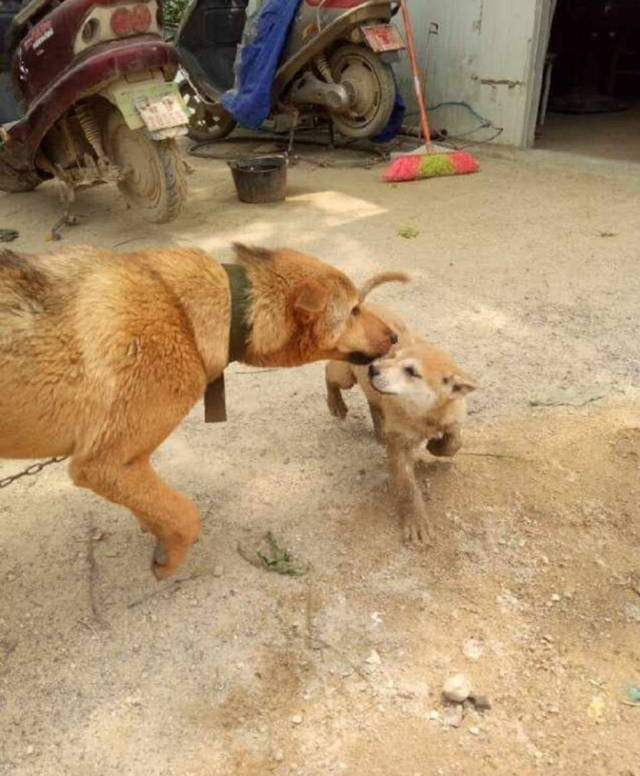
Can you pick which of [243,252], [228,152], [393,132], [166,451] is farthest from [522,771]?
[228,152]

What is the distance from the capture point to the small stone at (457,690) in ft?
7.54

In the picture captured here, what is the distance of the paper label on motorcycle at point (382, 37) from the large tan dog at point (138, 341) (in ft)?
20.6

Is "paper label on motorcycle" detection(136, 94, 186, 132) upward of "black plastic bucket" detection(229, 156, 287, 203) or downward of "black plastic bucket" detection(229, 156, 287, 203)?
upward

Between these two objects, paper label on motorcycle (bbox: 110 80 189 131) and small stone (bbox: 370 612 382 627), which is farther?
paper label on motorcycle (bbox: 110 80 189 131)

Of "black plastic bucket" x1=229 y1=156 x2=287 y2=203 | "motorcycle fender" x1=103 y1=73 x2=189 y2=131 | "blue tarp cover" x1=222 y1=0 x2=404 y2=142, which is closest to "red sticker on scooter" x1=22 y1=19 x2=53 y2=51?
"motorcycle fender" x1=103 y1=73 x2=189 y2=131

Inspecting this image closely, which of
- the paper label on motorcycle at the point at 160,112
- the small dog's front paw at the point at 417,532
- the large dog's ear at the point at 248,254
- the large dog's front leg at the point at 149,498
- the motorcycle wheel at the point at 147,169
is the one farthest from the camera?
the motorcycle wheel at the point at 147,169

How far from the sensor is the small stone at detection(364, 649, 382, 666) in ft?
8.14

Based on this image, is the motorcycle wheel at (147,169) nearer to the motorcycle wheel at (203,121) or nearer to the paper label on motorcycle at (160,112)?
the paper label on motorcycle at (160,112)

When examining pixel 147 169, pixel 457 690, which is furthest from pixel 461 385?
pixel 147 169

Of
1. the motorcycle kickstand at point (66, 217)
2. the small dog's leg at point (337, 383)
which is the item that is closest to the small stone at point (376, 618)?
the small dog's leg at point (337, 383)

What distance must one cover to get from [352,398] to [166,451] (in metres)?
1.20

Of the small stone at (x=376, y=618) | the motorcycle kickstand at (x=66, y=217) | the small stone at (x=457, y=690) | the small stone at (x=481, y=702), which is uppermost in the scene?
the motorcycle kickstand at (x=66, y=217)

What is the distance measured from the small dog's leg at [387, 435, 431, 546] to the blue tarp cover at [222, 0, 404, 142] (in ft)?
21.8

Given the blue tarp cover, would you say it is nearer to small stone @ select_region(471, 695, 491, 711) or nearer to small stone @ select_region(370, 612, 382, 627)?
small stone @ select_region(370, 612, 382, 627)
